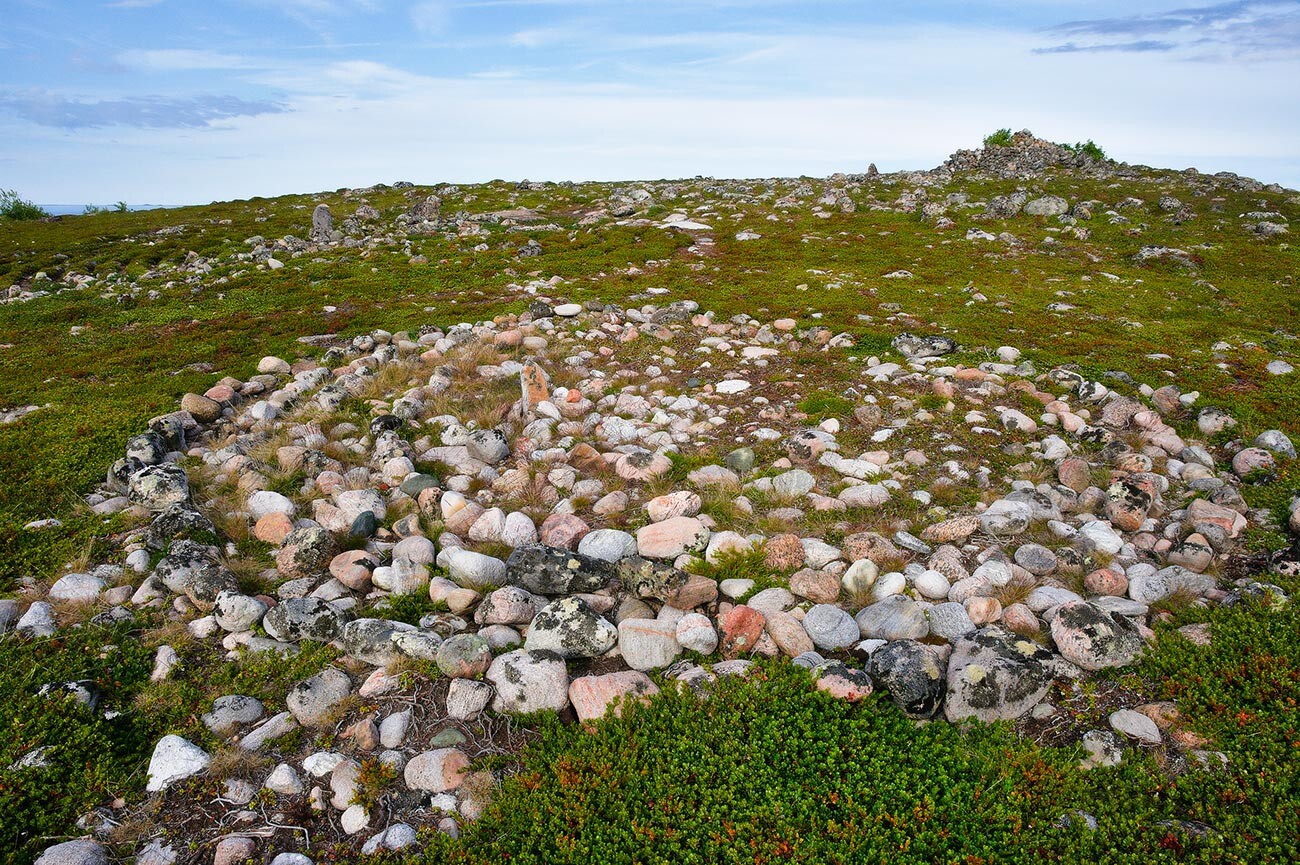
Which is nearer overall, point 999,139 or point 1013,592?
point 1013,592

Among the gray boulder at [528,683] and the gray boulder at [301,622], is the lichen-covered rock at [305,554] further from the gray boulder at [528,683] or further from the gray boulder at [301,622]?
the gray boulder at [528,683]

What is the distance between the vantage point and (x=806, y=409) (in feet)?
37.9

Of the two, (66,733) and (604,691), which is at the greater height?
(66,733)

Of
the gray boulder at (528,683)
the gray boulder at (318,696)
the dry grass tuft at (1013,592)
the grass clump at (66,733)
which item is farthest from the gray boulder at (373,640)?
the dry grass tuft at (1013,592)

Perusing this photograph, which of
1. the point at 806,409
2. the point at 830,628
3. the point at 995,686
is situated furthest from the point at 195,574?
the point at 806,409

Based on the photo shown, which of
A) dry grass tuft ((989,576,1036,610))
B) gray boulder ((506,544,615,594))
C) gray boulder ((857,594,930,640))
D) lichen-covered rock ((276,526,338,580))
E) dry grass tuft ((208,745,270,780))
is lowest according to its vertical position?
dry grass tuft ((989,576,1036,610))

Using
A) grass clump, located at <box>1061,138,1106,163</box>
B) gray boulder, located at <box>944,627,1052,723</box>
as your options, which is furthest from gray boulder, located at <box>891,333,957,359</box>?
grass clump, located at <box>1061,138,1106,163</box>

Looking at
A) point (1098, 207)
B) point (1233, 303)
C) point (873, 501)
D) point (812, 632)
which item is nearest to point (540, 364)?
point (873, 501)

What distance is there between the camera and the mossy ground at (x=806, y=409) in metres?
4.82

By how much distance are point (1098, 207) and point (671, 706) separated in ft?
116

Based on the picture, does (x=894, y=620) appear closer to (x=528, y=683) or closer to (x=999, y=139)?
(x=528, y=683)

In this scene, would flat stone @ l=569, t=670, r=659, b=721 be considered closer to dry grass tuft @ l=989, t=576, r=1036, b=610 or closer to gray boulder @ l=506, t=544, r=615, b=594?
gray boulder @ l=506, t=544, r=615, b=594

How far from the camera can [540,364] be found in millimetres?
13914

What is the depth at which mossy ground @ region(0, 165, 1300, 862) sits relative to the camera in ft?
15.8
